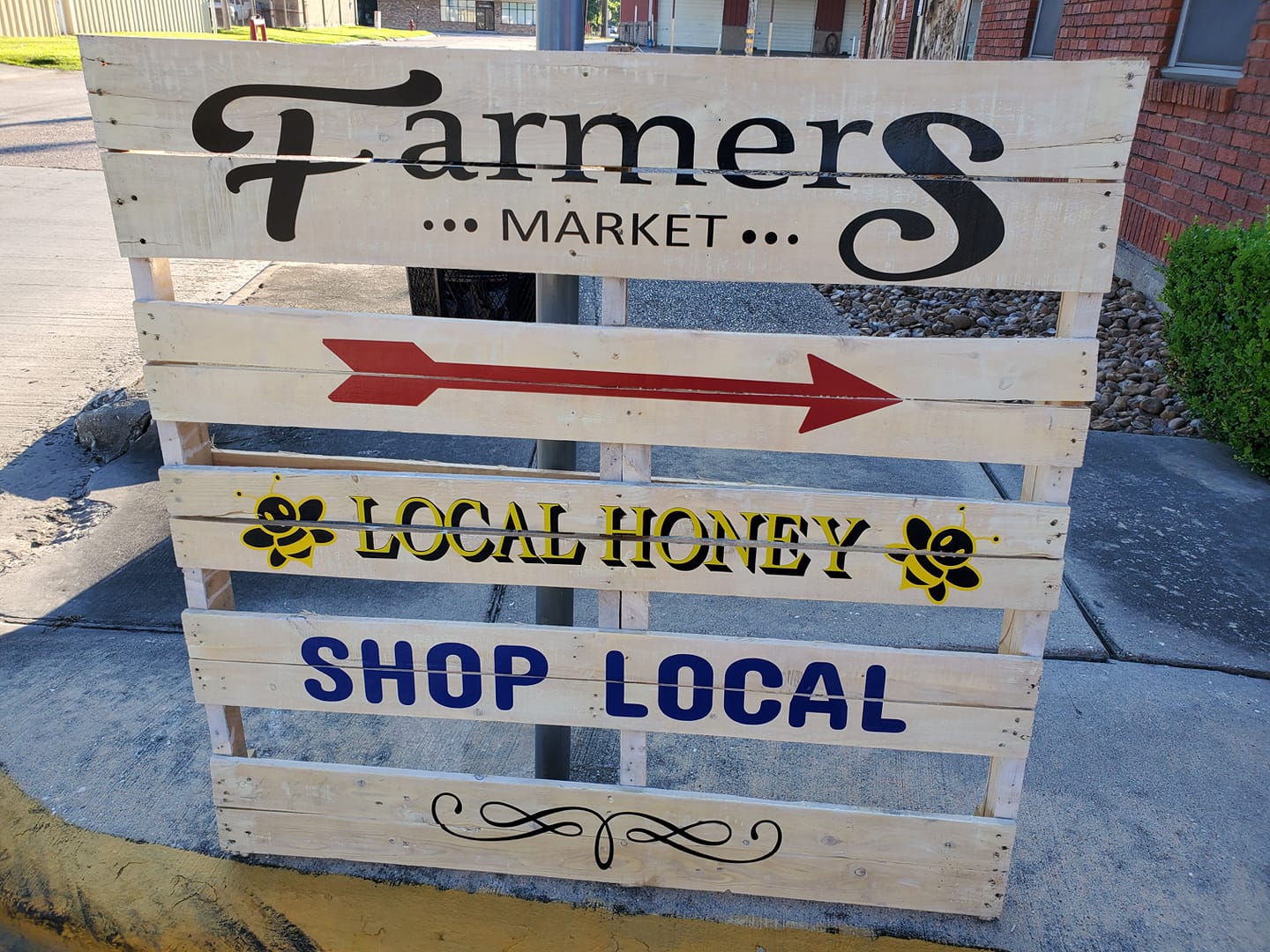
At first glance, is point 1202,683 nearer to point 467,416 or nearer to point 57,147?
point 467,416

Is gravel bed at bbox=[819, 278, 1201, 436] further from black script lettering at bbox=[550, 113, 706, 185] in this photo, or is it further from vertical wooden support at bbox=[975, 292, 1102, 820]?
black script lettering at bbox=[550, 113, 706, 185]

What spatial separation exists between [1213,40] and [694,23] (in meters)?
36.7

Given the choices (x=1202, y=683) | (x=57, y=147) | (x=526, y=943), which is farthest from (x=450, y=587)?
(x=57, y=147)

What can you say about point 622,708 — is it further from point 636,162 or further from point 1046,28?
point 1046,28

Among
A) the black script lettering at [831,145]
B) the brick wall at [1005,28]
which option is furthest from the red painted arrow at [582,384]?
the brick wall at [1005,28]

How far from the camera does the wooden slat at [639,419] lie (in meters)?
2.12

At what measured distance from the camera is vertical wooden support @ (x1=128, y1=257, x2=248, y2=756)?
2.21 meters

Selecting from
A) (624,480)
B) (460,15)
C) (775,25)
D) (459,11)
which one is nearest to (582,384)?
(624,480)

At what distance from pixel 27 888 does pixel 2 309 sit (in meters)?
5.48

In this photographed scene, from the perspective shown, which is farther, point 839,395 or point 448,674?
point 448,674

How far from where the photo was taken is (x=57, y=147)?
40.0ft

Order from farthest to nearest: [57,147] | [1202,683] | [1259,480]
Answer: [57,147]
[1259,480]
[1202,683]

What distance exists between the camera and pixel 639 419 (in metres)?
2.17

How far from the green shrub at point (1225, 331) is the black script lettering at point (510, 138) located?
4174 millimetres
